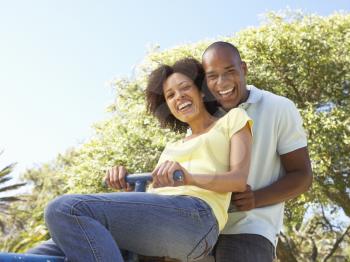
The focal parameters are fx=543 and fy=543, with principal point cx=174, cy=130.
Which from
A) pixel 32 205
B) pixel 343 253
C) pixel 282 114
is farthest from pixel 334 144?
pixel 32 205

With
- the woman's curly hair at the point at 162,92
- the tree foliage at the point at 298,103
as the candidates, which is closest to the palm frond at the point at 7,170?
the tree foliage at the point at 298,103

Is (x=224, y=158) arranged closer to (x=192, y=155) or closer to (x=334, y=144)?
(x=192, y=155)

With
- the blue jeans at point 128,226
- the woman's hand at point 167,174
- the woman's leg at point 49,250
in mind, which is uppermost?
the woman's hand at point 167,174

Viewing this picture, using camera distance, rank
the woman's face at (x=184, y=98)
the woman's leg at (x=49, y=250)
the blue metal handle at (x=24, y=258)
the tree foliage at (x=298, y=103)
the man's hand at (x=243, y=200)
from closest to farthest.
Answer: the blue metal handle at (x=24, y=258) < the woman's leg at (x=49, y=250) < the man's hand at (x=243, y=200) < the woman's face at (x=184, y=98) < the tree foliage at (x=298, y=103)

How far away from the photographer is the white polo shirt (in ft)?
8.48

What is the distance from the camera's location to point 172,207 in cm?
191

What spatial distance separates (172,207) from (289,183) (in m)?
0.93

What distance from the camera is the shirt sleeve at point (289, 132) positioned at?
2.73 metres

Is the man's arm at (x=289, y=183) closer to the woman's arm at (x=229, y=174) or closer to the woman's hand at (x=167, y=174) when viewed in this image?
the woman's arm at (x=229, y=174)

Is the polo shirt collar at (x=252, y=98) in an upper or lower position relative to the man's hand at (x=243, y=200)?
upper

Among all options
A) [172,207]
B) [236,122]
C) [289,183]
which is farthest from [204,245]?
[289,183]

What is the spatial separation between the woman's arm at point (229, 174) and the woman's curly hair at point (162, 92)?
52 cm

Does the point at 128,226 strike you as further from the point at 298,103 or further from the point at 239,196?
the point at 298,103

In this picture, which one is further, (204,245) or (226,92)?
(226,92)
